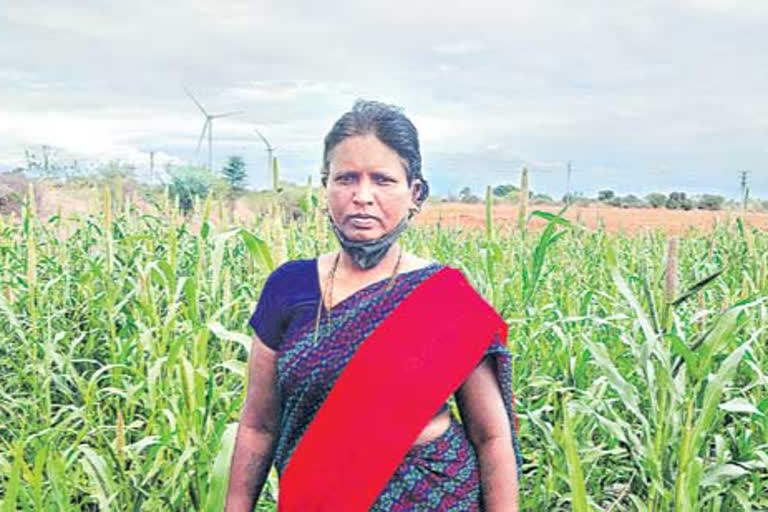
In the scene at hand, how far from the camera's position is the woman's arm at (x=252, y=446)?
1.60 metres

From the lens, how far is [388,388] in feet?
4.58

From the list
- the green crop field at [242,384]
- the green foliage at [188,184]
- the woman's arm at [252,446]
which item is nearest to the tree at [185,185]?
the green foliage at [188,184]

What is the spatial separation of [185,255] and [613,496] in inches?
84.0

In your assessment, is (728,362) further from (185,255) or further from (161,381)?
(185,255)

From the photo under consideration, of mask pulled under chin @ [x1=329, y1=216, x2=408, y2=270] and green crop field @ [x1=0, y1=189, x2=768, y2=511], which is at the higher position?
mask pulled under chin @ [x1=329, y1=216, x2=408, y2=270]

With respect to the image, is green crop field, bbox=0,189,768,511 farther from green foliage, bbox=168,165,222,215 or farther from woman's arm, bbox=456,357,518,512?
green foliage, bbox=168,165,222,215

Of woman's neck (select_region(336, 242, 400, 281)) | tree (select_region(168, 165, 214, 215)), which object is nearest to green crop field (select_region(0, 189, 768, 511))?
woman's neck (select_region(336, 242, 400, 281))

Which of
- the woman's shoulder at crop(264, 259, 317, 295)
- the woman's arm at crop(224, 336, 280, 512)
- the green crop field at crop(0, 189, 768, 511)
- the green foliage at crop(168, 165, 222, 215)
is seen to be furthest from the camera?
the green foliage at crop(168, 165, 222, 215)

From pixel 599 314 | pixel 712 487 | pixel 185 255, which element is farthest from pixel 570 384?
pixel 185 255

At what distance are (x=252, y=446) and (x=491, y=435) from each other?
46 centimetres

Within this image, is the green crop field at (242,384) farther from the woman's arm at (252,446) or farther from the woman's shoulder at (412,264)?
the woman's shoulder at (412,264)

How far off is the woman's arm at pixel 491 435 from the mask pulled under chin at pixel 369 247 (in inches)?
10.0

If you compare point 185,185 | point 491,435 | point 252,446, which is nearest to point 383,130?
point 491,435

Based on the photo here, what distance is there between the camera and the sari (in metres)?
1.40
